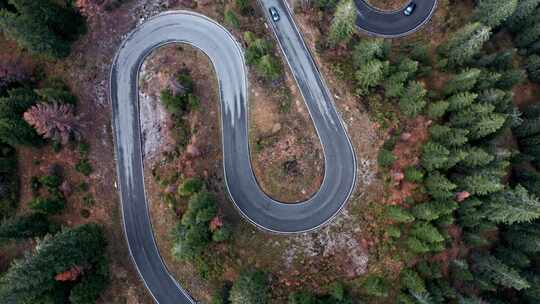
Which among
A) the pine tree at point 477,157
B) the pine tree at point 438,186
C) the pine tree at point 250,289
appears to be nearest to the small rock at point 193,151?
the pine tree at point 250,289

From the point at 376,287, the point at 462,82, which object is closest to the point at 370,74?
the point at 462,82

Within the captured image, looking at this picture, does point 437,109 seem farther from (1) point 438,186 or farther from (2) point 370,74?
(1) point 438,186


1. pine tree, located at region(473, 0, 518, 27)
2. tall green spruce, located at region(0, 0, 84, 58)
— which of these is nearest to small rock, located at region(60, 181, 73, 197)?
tall green spruce, located at region(0, 0, 84, 58)

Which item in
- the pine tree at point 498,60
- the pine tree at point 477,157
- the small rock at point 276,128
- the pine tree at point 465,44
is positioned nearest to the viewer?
the pine tree at point 477,157

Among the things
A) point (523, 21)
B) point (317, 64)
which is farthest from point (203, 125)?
point (523, 21)

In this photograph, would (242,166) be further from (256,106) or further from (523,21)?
(523,21)

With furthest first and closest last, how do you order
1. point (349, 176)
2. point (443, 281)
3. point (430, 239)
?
1. point (349, 176)
2. point (443, 281)
3. point (430, 239)

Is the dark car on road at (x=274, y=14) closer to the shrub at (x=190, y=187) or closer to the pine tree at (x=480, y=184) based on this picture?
the shrub at (x=190, y=187)
